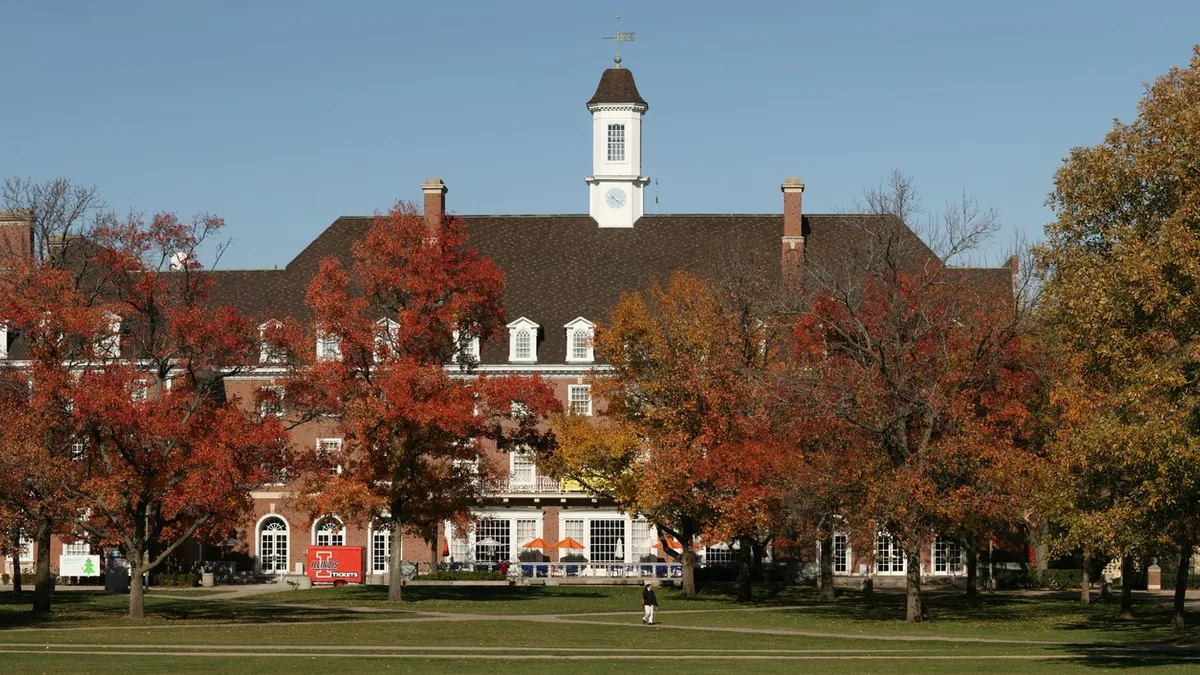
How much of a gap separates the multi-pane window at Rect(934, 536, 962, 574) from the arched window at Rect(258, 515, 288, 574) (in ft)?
90.5

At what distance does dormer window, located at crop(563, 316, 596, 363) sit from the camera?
71.2 meters

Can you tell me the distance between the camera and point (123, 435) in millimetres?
44406

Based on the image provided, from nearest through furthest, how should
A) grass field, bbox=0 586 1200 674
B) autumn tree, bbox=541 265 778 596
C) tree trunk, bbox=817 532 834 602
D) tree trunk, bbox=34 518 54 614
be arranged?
grass field, bbox=0 586 1200 674 → tree trunk, bbox=34 518 54 614 → autumn tree, bbox=541 265 778 596 → tree trunk, bbox=817 532 834 602

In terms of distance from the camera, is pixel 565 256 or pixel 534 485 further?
pixel 565 256

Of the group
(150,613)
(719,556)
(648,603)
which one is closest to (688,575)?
(719,556)

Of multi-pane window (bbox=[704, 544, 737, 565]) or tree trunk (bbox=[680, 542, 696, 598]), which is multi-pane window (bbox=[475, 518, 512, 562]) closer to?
multi-pane window (bbox=[704, 544, 737, 565])

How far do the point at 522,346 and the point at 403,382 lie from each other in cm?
2214

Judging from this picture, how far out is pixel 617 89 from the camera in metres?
78.6

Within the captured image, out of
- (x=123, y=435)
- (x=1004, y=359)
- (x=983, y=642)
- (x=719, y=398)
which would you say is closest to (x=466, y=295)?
(x=719, y=398)

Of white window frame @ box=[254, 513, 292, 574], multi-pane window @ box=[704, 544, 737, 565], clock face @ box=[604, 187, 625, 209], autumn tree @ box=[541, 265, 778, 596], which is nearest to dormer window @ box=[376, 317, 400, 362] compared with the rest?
autumn tree @ box=[541, 265, 778, 596]

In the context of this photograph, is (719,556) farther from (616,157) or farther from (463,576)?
(616,157)

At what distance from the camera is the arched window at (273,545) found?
70562 millimetres

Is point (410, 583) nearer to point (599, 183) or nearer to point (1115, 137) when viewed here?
point (599, 183)

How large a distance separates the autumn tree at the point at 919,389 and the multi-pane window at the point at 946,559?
2058 centimetres
